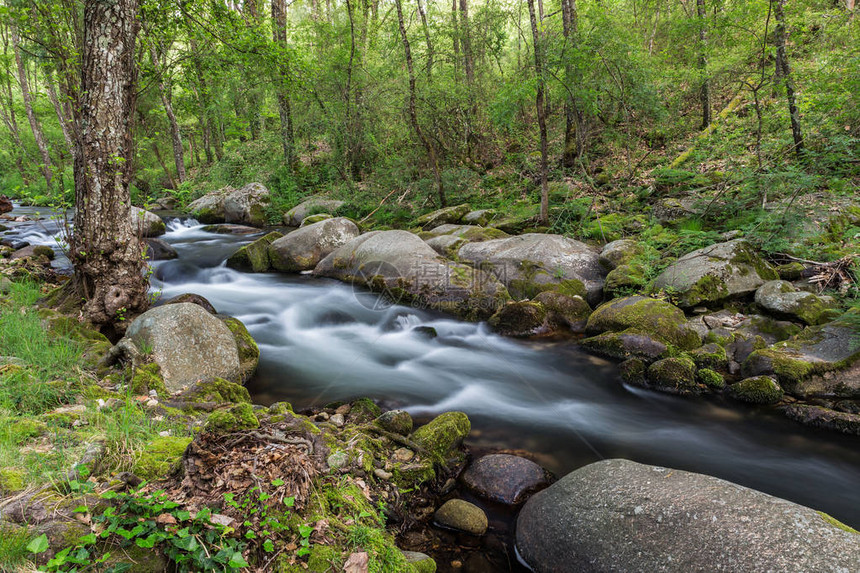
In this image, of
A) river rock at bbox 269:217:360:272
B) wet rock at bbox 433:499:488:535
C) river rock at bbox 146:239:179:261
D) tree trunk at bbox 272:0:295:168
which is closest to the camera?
wet rock at bbox 433:499:488:535

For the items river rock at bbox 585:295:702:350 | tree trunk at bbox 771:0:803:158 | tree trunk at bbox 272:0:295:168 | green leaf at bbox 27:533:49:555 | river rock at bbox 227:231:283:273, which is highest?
tree trunk at bbox 272:0:295:168

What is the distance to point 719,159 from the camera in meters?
10.9

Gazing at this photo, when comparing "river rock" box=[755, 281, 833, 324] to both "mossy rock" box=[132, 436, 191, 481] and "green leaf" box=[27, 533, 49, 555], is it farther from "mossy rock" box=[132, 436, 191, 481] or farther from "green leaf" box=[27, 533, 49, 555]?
"green leaf" box=[27, 533, 49, 555]

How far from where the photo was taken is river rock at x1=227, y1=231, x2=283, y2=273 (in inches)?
405

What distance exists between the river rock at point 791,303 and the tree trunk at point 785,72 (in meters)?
3.93

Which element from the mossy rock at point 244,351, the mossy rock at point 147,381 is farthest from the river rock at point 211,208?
the mossy rock at point 147,381

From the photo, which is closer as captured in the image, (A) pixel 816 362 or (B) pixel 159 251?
(A) pixel 816 362

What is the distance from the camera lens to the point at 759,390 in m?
5.04

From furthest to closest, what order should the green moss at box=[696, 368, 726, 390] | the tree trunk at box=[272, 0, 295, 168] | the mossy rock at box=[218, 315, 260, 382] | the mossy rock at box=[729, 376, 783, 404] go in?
the tree trunk at box=[272, 0, 295, 168] < the mossy rock at box=[218, 315, 260, 382] < the green moss at box=[696, 368, 726, 390] < the mossy rock at box=[729, 376, 783, 404]

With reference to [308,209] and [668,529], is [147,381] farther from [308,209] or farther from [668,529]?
[308,209]

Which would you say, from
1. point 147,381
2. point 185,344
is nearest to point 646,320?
point 185,344

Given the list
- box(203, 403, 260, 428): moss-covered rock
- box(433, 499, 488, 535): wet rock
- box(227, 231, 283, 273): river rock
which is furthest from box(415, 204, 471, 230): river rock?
box(203, 403, 260, 428): moss-covered rock

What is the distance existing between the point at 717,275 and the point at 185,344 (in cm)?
744

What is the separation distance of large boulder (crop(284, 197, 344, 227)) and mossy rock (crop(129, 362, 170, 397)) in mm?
10764
